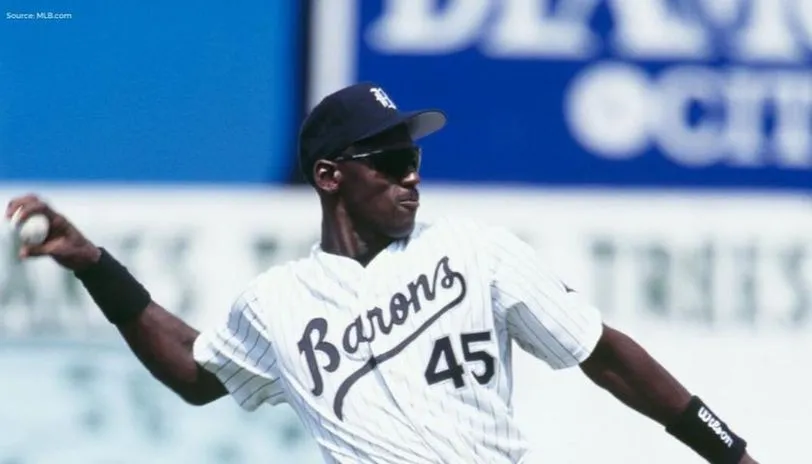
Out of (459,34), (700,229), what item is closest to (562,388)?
(700,229)

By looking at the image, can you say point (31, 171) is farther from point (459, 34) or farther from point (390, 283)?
point (390, 283)

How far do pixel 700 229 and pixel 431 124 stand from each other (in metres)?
1.82

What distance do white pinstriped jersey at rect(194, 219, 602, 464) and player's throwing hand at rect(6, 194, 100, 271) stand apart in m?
0.36

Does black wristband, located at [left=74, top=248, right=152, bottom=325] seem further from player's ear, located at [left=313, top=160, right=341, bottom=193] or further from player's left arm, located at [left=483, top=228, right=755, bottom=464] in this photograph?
player's left arm, located at [left=483, top=228, right=755, bottom=464]

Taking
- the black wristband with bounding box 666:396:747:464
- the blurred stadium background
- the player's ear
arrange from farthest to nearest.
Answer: the blurred stadium background
the player's ear
the black wristband with bounding box 666:396:747:464

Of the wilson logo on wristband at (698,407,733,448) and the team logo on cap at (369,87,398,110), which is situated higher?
the team logo on cap at (369,87,398,110)

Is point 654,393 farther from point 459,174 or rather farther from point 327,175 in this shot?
point 459,174

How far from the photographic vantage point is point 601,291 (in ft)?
16.3

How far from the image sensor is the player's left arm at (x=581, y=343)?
3.18 meters

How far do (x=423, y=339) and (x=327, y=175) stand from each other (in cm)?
41

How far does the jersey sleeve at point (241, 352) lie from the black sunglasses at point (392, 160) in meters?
0.36

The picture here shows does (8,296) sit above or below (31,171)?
below

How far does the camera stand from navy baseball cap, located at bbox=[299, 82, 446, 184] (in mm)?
3297

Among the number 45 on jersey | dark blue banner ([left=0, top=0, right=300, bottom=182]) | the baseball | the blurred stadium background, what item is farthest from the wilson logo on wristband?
dark blue banner ([left=0, top=0, right=300, bottom=182])
